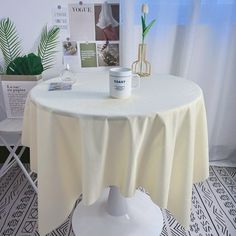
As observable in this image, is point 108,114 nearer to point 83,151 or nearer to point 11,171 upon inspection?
point 83,151

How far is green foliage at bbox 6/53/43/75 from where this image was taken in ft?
5.24

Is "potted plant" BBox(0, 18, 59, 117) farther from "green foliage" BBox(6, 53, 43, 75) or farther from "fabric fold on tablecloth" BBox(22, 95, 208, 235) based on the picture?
"fabric fold on tablecloth" BBox(22, 95, 208, 235)

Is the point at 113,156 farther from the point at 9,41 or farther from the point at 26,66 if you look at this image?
the point at 9,41

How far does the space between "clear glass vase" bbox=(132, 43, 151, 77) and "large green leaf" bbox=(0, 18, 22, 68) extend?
35.1 inches

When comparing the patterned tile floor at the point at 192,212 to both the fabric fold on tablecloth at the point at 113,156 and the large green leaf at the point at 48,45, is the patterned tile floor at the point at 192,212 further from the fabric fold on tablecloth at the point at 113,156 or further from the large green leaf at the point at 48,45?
the large green leaf at the point at 48,45

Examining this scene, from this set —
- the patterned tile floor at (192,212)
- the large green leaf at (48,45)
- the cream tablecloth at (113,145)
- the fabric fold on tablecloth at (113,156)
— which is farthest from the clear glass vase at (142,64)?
the patterned tile floor at (192,212)

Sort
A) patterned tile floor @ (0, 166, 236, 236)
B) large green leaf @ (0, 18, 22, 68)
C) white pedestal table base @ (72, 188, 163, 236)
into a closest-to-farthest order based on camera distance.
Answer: white pedestal table base @ (72, 188, 163, 236) → patterned tile floor @ (0, 166, 236, 236) → large green leaf @ (0, 18, 22, 68)

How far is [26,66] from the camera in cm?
161

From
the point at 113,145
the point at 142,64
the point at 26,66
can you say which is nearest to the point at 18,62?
the point at 26,66

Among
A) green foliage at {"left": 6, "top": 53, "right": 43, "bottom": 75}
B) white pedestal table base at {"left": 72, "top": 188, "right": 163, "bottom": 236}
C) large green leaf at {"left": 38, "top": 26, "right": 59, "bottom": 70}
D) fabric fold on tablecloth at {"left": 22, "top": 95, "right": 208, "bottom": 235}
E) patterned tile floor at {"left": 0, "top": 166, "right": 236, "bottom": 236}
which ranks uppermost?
large green leaf at {"left": 38, "top": 26, "right": 59, "bottom": 70}

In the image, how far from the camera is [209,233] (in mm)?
1405

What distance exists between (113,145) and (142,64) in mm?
793

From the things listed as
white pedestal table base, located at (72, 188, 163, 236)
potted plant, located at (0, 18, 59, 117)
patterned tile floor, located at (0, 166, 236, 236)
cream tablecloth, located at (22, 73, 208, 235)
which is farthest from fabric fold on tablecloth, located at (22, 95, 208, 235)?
potted plant, located at (0, 18, 59, 117)

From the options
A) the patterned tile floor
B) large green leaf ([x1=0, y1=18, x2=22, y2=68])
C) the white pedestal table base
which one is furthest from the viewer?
large green leaf ([x1=0, y1=18, x2=22, y2=68])
